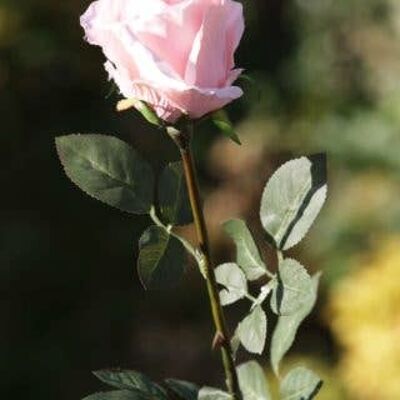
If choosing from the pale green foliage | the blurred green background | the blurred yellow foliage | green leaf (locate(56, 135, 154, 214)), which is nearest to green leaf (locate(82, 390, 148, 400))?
the pale green foliage

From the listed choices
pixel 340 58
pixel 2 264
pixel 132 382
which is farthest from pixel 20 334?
pixel 132 382

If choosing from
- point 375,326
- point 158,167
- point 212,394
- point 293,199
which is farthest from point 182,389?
point 158,167

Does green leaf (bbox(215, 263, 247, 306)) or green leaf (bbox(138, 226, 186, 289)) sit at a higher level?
A: green leaf (bbox(138, 226, 186, 289))

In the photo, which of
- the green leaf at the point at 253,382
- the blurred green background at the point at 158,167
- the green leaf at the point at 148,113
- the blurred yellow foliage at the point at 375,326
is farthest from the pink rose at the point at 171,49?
the blurred green background at the point at 158,167

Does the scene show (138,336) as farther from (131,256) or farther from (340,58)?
(340,58)

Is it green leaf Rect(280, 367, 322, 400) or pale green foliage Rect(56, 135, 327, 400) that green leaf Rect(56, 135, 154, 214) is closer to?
pale green foliage Rect(56, 135, 327, 400)

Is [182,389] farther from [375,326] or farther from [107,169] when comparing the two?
[375,326]
